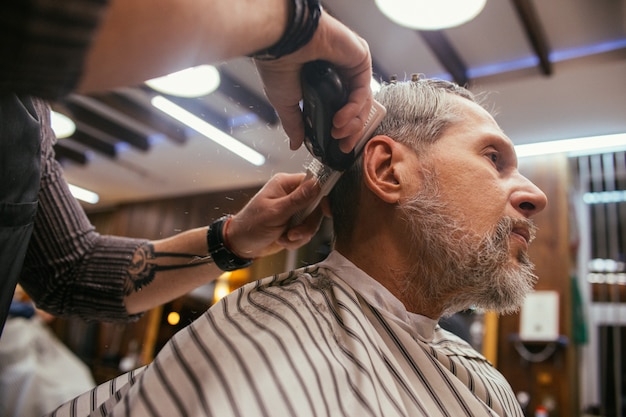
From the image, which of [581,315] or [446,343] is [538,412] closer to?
[581,315]

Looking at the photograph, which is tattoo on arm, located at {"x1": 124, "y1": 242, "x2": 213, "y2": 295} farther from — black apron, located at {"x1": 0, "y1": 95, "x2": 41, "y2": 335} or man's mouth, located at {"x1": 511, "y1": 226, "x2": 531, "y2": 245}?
man's mouth, located at {"x1": 511, "y1": 226, "x2": 531, "y2": 245}

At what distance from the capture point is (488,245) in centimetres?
129

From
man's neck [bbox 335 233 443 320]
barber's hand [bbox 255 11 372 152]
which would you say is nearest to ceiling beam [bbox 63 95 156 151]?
barber's hand [bbox 255 11 372 152]

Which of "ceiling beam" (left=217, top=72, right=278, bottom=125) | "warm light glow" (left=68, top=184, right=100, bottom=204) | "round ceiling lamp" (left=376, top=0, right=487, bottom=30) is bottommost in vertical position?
"warm light glow" (left=68, top=184, right=100, bottom=204)

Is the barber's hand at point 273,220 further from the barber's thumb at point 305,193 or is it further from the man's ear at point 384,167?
the man's ear at point 384,167

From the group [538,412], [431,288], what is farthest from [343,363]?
[538,412]

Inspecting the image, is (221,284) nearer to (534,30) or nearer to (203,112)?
(203,112)

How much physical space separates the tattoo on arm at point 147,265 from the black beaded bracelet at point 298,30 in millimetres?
768

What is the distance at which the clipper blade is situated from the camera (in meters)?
1.20

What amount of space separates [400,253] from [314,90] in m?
0.58

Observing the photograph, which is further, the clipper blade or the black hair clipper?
the clipper blade

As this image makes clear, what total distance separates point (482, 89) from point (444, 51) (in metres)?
0.52

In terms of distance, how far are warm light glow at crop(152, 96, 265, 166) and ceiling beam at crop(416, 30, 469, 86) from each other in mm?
1045

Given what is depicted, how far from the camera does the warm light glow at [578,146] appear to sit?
144 cm
